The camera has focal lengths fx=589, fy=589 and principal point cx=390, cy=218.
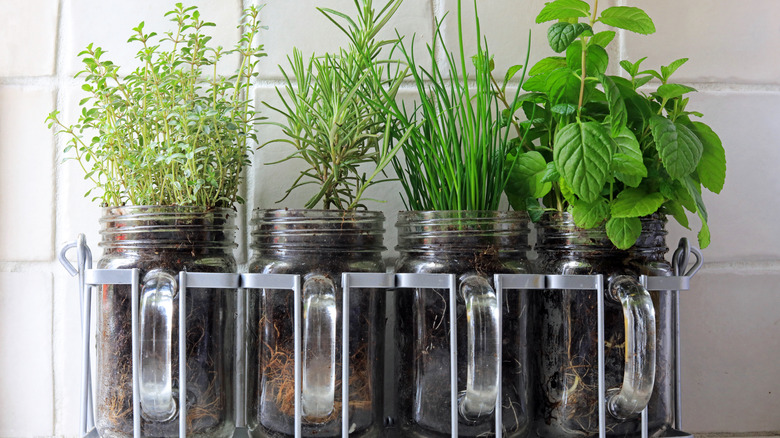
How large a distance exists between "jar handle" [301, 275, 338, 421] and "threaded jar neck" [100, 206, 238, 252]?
129 mm

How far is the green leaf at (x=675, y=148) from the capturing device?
1.53 ft

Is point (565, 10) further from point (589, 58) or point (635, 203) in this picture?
point (635, 203)

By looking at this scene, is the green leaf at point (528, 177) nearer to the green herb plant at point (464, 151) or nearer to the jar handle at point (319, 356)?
the green herb plant at point (464, 151)

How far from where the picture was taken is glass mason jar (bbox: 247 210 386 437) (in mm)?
511

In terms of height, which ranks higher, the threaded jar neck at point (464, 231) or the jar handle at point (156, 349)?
the threaded jar neck at point (464, 231)

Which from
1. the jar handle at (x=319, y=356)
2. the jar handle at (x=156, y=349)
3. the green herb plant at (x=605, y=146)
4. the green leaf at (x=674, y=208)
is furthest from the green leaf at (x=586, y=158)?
the jar handle at (x=156, y=349)

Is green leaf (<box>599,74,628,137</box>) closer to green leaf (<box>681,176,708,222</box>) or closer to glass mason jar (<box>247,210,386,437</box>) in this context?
green leaf (<box>681,176,708,222</box>)

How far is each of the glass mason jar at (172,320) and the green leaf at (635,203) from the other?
35cm

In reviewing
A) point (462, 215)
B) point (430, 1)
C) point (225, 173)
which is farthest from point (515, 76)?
point (225, 173)

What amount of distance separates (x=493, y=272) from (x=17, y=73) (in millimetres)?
579

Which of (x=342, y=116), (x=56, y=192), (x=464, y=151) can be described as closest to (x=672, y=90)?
(x=464, y=151)

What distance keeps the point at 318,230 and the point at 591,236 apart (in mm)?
246

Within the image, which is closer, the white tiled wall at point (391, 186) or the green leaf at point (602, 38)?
the green leaf at point (602, 38)

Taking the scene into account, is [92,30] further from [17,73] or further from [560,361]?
[560,361]
